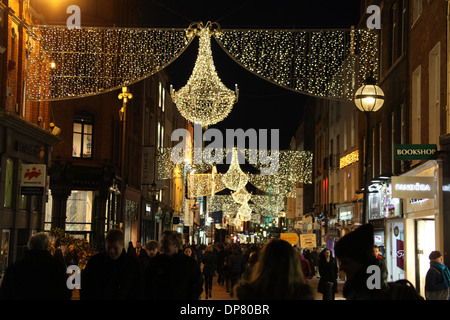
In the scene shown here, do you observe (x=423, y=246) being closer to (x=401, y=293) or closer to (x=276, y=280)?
(x=401, y=293)

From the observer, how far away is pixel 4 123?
72.8ft

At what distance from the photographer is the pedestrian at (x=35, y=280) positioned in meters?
7.29

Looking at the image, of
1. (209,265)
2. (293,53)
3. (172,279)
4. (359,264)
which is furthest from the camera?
(209,265)

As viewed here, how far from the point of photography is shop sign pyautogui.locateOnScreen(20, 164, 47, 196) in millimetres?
23359

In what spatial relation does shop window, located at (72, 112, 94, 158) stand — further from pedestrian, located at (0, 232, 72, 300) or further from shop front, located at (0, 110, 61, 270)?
pedestrian, located at (0, 232, 72, 300)

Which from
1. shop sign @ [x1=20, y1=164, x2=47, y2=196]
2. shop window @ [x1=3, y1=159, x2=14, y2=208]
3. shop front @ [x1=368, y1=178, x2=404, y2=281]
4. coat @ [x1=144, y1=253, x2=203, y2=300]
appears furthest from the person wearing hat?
shop window @ [x1=3, y1=159, x2=14, y2=208]

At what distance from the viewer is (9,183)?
78.0ft

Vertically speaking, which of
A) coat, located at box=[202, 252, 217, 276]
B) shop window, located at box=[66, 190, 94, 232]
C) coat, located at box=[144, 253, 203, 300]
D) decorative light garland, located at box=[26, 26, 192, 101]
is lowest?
coat, located at box=[202, 252, 217, 276]

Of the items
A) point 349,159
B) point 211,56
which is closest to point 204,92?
point 211,56


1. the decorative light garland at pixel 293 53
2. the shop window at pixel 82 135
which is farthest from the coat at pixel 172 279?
the shop window at pixel 82 135

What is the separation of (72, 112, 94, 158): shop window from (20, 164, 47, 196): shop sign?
12.1 m

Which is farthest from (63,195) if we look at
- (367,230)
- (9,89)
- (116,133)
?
(367,230)

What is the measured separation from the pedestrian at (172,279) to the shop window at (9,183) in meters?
16.2

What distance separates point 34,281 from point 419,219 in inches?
681
